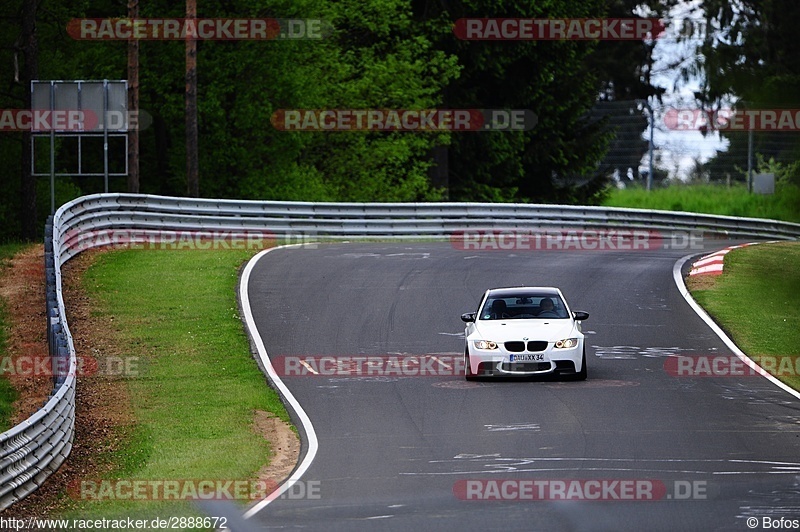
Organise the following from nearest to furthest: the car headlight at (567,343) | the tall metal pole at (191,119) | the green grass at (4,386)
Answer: the green grass at (4,386) < the car headlight at (567,343) < the tall metal pole at (191,119)

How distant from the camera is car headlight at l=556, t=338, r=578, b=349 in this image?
18.0m

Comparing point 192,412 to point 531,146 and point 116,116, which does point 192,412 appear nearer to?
point 116,116

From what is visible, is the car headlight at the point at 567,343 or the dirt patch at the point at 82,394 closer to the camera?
the dirt patch at the point at 82,394

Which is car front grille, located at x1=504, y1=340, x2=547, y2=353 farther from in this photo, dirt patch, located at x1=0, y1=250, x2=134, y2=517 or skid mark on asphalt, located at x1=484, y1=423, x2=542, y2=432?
dirt patch, located at x1=0, y1=250, x2=134, y2=517

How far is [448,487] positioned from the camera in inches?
457

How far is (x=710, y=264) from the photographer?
29.7 metres

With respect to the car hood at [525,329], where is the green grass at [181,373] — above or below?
below

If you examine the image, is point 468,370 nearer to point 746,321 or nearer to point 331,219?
point 746,321

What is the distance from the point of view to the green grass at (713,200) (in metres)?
4.64

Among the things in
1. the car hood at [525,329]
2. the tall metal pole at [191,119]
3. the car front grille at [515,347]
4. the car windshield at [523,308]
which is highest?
the tall metal pole at [191,119]

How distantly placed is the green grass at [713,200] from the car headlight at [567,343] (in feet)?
9.45

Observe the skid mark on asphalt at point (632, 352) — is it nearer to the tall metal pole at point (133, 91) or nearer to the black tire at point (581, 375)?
the black tire at point (581, 375)

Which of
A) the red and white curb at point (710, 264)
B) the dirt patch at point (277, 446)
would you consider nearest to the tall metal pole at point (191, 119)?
the red and white curb at point (710, 264)

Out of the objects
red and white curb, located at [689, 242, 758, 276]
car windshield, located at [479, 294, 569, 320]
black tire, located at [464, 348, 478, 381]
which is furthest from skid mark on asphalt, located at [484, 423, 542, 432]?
red and white curb, located at [689, 242, 758, 276]
